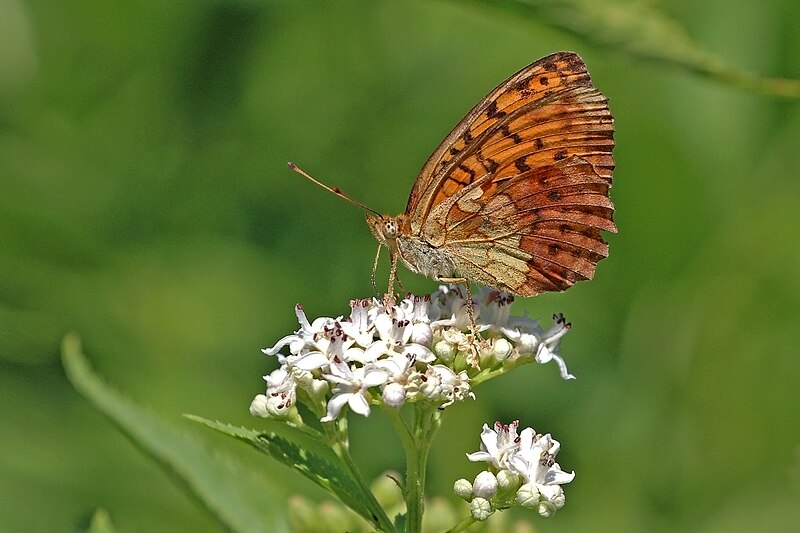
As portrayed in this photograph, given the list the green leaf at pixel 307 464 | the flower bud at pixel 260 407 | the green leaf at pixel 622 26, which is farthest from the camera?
the flower bud at pixel 260 407

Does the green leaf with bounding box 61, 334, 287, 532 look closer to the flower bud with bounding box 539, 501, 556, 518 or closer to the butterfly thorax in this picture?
the flower bud with bounding box 539, 501, 556, 518

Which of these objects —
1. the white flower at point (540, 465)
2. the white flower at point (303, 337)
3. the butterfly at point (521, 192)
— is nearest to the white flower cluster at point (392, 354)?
the white flower at point (303, 337)

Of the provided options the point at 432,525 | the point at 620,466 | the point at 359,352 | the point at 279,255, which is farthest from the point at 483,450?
the point at 279,255

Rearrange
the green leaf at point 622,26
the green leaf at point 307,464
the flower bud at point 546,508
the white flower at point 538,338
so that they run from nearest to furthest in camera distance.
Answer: the green leaf at point 622,26 → the green leaf at point 307,464 → the flower bud at point 546,508 → the white flower at point 538,338

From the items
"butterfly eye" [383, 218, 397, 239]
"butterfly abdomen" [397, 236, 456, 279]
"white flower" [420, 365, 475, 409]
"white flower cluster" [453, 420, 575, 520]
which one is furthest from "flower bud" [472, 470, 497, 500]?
"butterfly eye" [383, 218, 397, 239]

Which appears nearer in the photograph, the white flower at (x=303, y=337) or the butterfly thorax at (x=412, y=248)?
the white flower at (x=303, y=337)

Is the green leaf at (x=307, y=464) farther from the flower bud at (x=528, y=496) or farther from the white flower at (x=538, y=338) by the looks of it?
the white flower at (x=538, y=338)

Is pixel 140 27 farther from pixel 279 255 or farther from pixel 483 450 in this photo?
pixel 483 450
